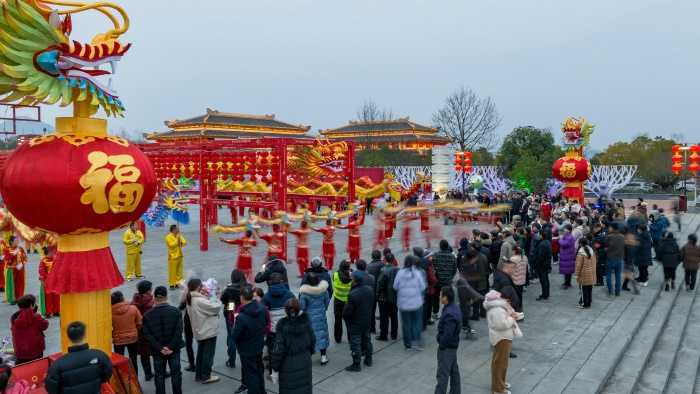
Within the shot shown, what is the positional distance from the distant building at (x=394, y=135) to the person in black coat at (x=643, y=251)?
113 ft

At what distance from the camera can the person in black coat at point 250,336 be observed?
5.00 meters

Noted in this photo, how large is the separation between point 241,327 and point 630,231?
8960 mm

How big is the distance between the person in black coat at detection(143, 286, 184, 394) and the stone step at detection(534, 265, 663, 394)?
4.09 metres

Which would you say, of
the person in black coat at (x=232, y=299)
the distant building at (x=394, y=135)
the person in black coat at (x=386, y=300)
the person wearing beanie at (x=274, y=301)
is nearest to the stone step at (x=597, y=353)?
the person in black coat at (x=386, y=300)

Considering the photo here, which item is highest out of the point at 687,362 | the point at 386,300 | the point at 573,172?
the point at 573,172

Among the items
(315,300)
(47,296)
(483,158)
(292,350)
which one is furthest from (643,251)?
(483,158)

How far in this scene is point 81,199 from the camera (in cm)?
465

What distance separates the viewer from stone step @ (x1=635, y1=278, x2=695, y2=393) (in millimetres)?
6027

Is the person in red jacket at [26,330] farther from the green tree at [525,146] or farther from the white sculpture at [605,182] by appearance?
the green tree at [525,146]

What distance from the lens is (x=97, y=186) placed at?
4.70m

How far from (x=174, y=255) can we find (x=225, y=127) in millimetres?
33607

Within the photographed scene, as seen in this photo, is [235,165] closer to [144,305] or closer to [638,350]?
[144,305]

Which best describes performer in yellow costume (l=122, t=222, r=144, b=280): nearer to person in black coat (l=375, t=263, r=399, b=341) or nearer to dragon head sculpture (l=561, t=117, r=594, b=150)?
person in black coat (l=375, t=263, r=399, b=341)

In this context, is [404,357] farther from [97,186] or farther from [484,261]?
[97,186]
